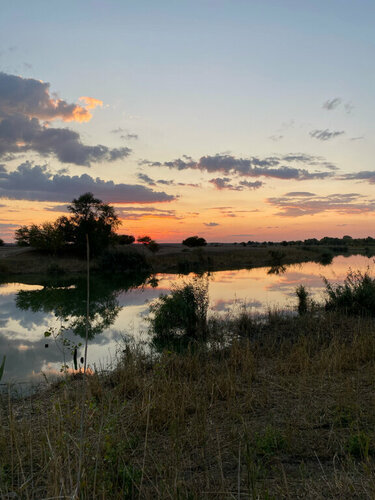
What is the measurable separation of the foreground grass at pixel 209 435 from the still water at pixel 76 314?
1.55 metres

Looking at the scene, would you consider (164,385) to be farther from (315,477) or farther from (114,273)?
(114,273)

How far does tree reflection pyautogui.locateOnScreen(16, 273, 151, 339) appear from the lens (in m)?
16.4

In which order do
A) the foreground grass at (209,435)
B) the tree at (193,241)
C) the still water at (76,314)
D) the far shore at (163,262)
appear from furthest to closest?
the tree at (193,241)
the far shore at (163,262)
the still water at (76,314)
the foreground grass at (209,435)

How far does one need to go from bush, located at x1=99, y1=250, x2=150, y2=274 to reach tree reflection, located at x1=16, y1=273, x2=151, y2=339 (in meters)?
5.51

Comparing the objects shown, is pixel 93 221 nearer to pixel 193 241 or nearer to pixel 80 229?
pixel 80 229

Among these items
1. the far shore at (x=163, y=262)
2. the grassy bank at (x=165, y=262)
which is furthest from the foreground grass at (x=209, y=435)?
the grassy bank at (x=165, y=262)

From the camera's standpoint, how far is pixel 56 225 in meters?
49.9

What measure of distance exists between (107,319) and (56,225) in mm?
35877

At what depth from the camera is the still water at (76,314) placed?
34.9 feet

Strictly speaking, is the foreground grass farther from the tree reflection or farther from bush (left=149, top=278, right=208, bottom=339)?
the tree reflection

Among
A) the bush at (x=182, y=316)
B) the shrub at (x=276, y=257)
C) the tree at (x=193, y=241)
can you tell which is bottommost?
the bush at (x=182, y=316)

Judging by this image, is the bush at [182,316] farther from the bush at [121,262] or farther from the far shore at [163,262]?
the bush at [121,262]

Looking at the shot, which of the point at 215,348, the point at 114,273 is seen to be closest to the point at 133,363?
the point at 215,348

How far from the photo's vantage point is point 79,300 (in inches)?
898
